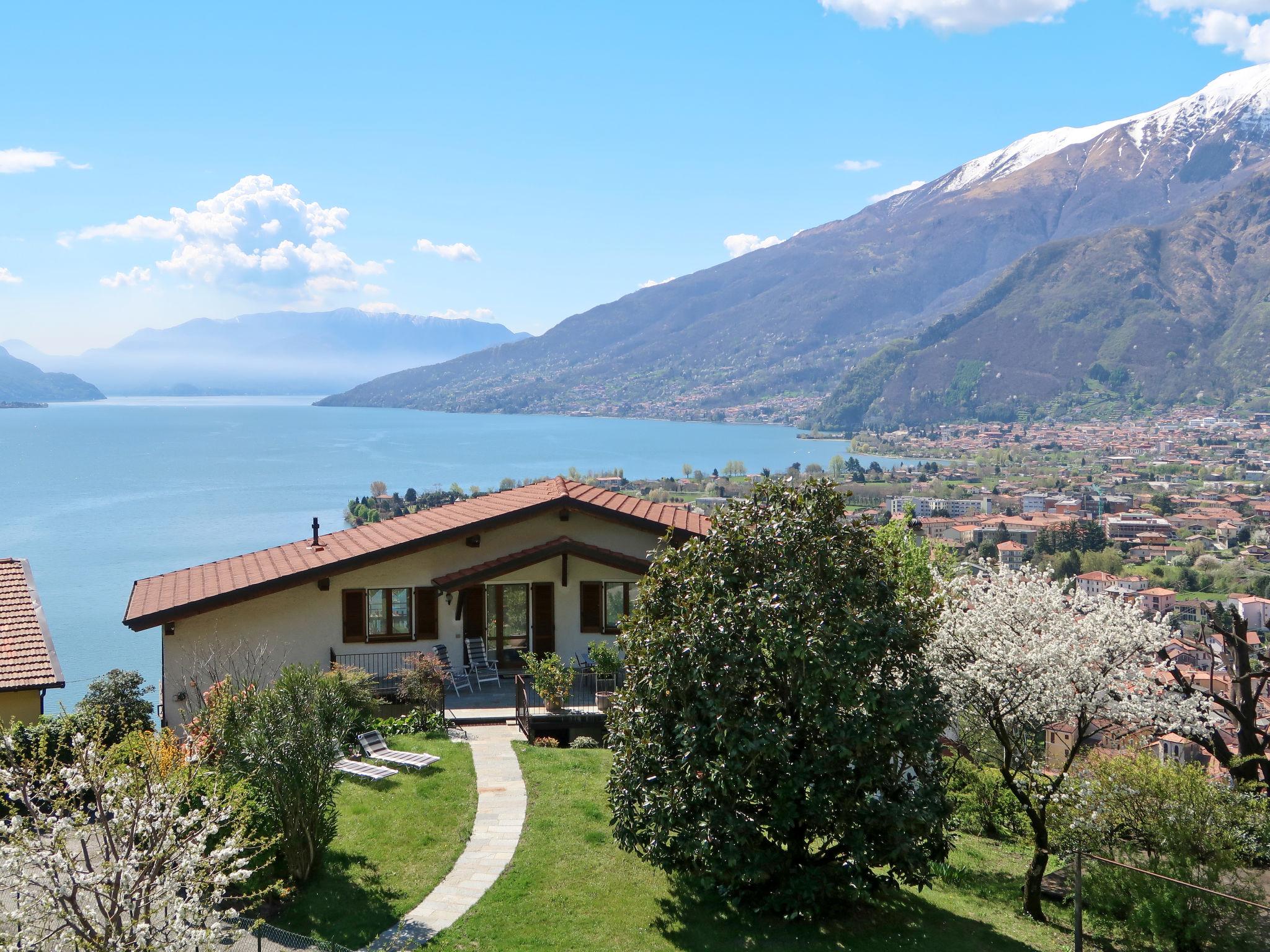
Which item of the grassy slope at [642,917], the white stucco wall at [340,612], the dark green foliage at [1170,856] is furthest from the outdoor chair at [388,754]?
the dark green foliage at [1170,856]

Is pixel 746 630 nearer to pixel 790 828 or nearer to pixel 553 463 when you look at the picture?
pixel 790 828

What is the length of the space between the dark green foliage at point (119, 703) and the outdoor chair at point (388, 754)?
3408 millimetres

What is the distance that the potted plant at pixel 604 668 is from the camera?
56.9ft

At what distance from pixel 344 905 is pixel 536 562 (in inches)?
391

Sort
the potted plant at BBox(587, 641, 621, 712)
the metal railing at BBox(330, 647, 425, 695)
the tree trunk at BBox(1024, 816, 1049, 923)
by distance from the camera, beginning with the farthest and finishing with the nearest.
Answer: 1. the metal railing at BBox(330, 647, 425, 695)
2. the potted plant at BBox(587, 641, 621, 712)
3. the tree trunk at BBox(1024, 816, 1049, 923)

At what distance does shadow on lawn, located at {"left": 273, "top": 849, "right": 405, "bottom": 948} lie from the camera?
30.8 ft

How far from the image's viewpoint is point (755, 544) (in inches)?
404

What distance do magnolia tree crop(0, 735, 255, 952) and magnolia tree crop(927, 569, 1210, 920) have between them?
26.2 ft

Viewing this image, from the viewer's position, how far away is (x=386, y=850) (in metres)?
11.3

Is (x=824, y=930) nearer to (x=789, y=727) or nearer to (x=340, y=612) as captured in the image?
(x=789, y=727)

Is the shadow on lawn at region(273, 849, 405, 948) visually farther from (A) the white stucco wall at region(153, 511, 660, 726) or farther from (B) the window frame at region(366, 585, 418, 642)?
(B) the window frame at region(366, 585, 418, 642)

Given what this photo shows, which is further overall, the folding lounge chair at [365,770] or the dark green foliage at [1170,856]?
the folding lounge chair at [365,770]

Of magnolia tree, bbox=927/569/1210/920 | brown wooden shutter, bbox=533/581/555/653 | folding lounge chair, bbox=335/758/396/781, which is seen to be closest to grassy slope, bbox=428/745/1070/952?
magnolia tree, bbox=927/569/1210/920

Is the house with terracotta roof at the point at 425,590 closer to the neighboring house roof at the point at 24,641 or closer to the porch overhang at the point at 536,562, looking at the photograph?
the porch overhang at the point at 536,562
